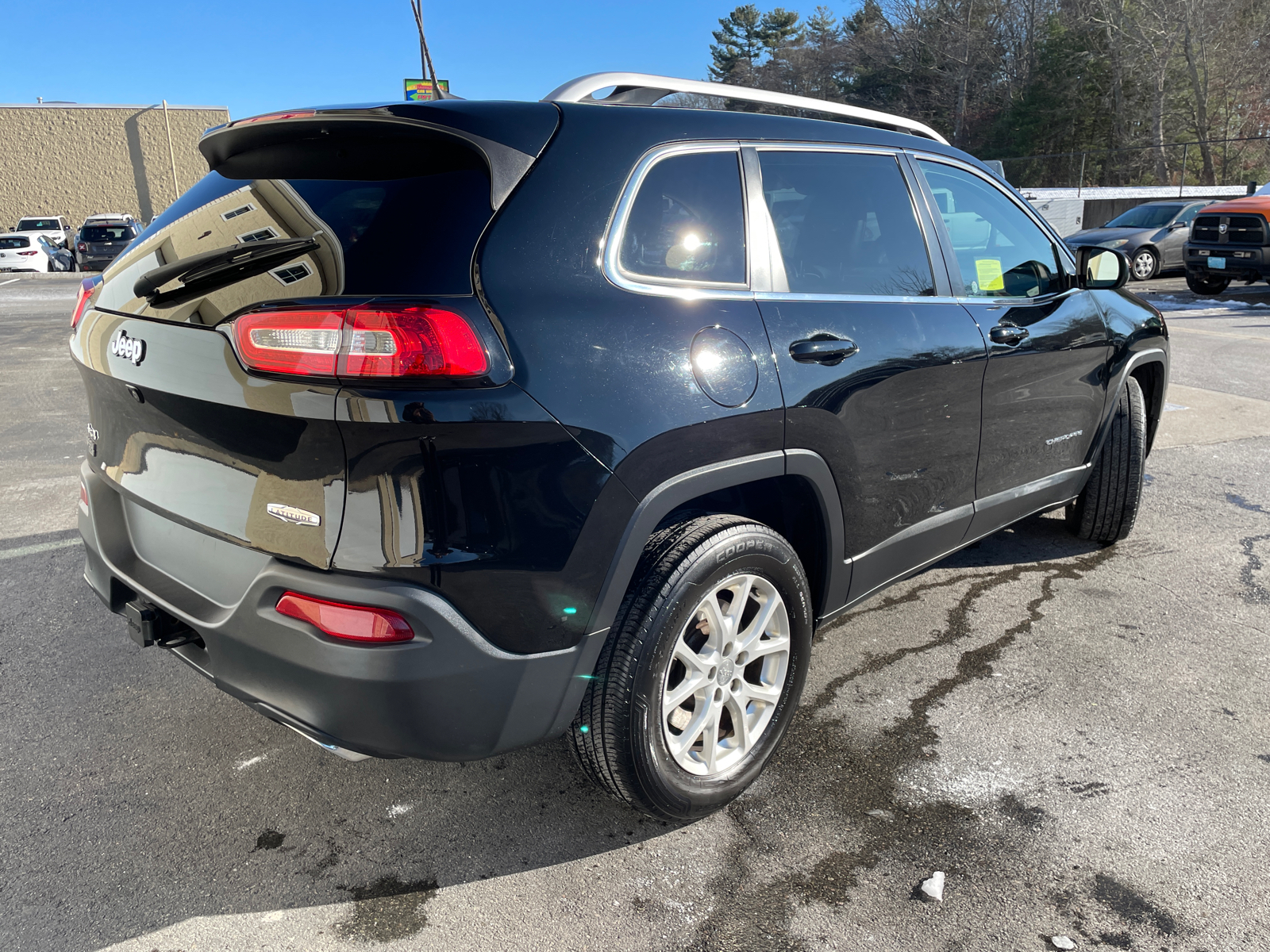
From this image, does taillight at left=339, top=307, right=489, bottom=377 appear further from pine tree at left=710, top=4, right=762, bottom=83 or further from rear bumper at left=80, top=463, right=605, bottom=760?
pine tree at left=710, top=4, right=762, bottom=83

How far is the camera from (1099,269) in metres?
3.83

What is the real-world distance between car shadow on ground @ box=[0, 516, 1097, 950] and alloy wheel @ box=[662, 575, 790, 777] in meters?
0.27

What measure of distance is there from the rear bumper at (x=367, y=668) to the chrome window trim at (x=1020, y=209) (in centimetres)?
203

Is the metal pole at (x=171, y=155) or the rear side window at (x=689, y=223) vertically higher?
the metal pole at (x=171, y=155)

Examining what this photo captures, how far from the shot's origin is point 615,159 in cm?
213

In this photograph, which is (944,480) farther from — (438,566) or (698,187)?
(438,566)

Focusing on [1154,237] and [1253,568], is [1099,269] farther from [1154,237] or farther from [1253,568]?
[1154,237]

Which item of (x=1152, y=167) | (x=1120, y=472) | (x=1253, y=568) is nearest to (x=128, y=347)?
(x=1120, y=472)

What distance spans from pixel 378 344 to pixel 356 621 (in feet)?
1.82

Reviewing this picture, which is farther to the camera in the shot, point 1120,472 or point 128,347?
point 1120,472

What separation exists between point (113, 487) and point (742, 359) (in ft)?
5.51

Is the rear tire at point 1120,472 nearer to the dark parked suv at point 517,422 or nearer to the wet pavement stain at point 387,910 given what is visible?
the dark parked suv at point 517,422

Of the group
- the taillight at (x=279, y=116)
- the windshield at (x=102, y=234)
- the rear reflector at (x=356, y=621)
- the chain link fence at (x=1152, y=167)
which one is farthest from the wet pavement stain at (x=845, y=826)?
the chain link fence at (x=1152, y=167)

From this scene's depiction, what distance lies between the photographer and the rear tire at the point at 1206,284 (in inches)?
593
